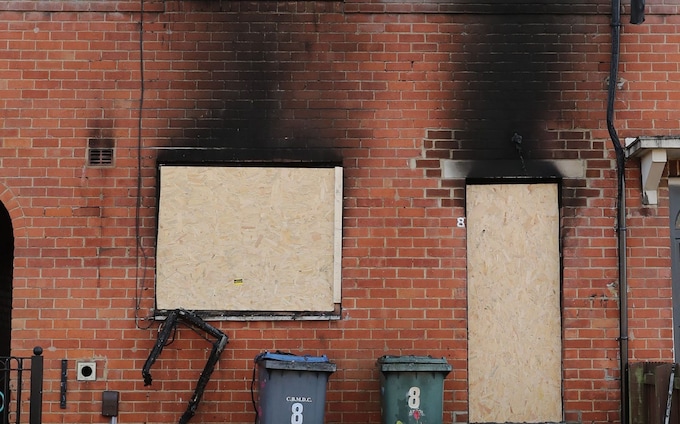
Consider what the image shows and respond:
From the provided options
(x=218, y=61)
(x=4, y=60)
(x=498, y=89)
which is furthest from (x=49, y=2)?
(x=498, y=89)

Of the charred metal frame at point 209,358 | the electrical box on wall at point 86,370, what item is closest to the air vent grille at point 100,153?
the charred metal frame at point 209,358

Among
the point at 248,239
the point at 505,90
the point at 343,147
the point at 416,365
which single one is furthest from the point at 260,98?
the point at 416,365

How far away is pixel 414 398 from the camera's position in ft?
26.2

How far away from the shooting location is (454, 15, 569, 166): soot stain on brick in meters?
9.00

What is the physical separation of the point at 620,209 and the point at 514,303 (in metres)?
1.38

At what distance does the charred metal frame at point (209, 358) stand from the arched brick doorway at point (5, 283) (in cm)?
296

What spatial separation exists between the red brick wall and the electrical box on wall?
10cm

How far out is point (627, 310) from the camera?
8789 millimetres

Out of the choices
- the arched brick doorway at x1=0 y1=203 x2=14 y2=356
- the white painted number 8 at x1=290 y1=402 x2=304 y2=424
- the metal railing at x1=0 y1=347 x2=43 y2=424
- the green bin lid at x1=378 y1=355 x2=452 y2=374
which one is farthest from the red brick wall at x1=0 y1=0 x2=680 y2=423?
the arched brick doorway at x1=0 y1=203 x2=14 y2=356

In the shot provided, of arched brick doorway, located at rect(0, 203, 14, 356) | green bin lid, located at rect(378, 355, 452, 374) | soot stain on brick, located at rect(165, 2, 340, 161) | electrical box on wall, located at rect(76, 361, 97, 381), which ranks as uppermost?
soot stain on brick, located at rect(165, 2, 340, 161)

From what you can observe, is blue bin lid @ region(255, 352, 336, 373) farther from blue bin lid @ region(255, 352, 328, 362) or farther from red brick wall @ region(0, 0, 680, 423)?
red brick wall @ region(0, 0, 680, 423)

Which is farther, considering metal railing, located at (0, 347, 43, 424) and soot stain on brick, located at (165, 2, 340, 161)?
soot stain on brick, located at (165, 2, 340, 161)

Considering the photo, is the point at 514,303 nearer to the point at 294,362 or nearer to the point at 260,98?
the point at 294,362

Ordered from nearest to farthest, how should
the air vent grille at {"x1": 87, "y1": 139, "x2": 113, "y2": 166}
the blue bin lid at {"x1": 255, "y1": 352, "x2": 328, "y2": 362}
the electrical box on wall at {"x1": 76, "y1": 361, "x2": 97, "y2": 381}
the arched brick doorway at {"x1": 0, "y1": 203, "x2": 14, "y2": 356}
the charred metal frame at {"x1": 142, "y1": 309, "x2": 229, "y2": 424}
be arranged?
the blue bin lid at {"x1": 255, "y1": 352, "x2": 328, "y2": 362} < the charred metal frame at {"x1": 142, "y1": 309, "x2": 229, "y2": 424} < the electrical box on wall at {"x1": 76, "y1": 361, "x2": 97, "y2": 381} < the air vent grille at {"x1": 87, "y1": 139, "x2": 113, "y2": 166} < the arched brick doorway at {"x1": 0, "y1": 203, "x2": 14, "y2": 356}
